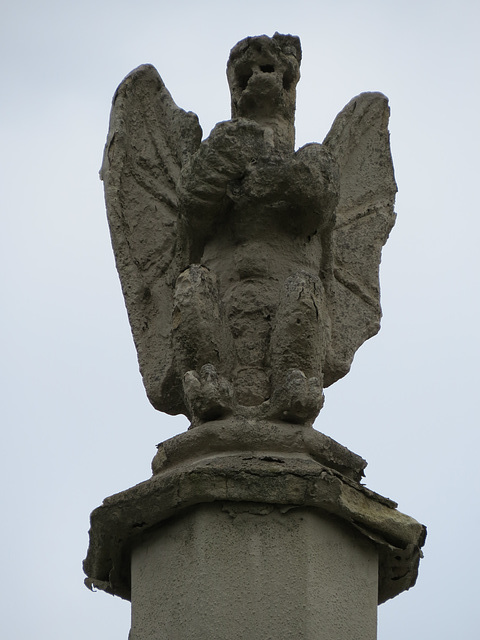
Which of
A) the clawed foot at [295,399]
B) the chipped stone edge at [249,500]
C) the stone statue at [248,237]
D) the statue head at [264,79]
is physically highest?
the statue head at [264,79]

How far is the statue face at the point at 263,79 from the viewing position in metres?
6.12

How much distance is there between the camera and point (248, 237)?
5770mm

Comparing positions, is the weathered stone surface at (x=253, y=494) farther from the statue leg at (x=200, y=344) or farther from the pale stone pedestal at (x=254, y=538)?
the statue leg at (x=200, y=344)

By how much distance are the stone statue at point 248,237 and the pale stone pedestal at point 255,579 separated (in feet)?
1.58

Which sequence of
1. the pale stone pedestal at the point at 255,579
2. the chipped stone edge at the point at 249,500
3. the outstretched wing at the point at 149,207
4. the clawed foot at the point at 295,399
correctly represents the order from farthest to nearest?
the outstretched wing at the point at 149,207
the clawed foot at the point at 295,399
the chipped stone edge at the point at 249,500
the pale stone pedestal at the point at 255,579

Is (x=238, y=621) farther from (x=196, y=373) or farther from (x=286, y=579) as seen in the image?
(x=196, y=373)

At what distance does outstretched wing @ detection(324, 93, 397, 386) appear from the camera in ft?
19.8

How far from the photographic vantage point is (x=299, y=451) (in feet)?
17.1

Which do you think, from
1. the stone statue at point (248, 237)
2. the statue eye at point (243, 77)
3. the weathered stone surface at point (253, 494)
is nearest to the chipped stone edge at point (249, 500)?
the weathered stone surface at point (253, 494)

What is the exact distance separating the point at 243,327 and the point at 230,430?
1.82 feet

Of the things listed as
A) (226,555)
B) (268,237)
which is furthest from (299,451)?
(268,237)

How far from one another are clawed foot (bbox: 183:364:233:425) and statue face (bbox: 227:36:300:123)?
1403mm

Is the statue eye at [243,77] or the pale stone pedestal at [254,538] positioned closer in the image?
the pale stone pedestal at [254,538]

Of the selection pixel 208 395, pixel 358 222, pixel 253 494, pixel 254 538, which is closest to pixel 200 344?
pixel 208 395
